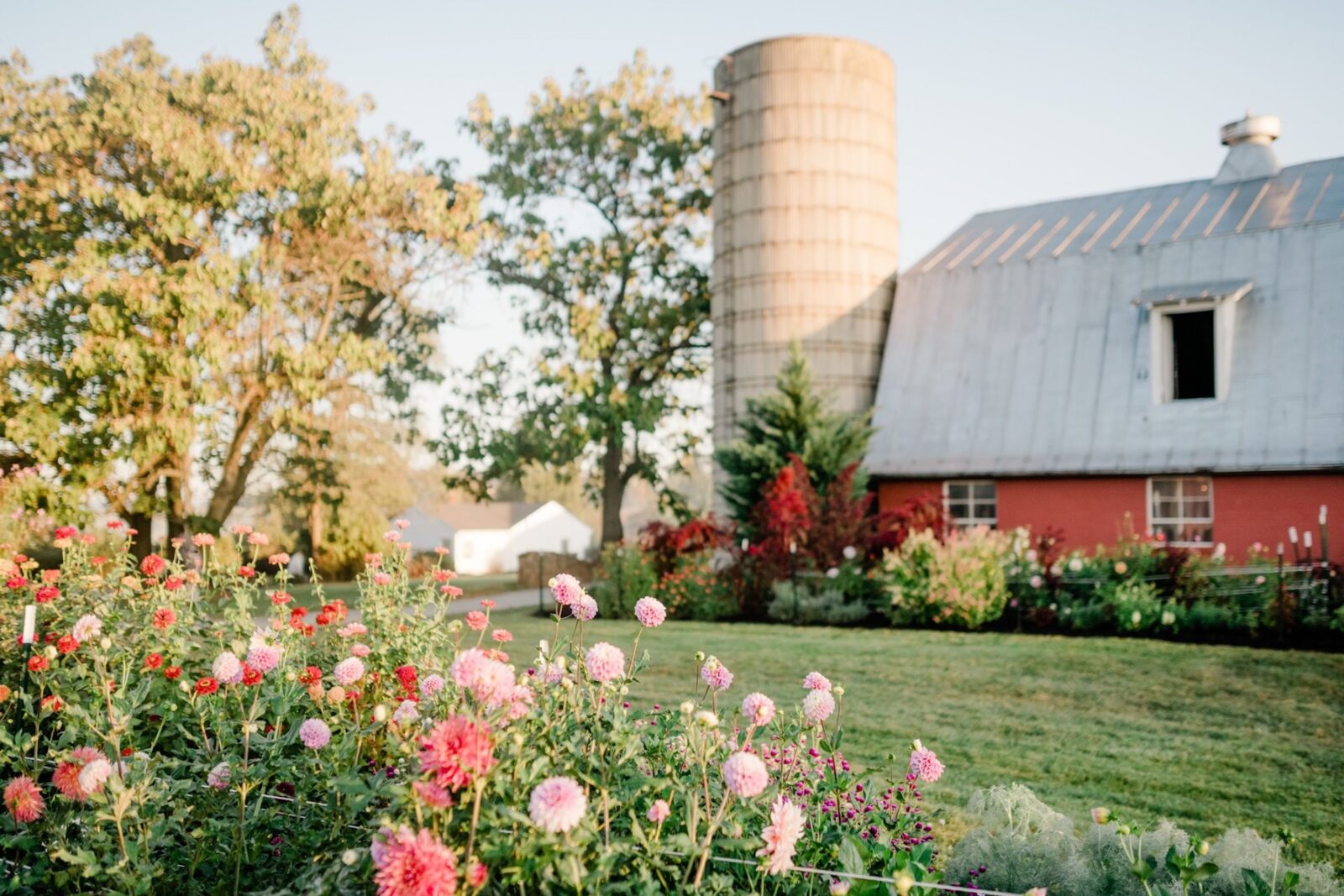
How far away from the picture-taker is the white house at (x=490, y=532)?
48.5 metres

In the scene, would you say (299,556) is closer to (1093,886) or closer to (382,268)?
(382,268)

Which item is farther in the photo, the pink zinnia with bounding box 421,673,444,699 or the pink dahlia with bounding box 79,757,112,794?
the pink zinnia with bounding box 421,673,444,699

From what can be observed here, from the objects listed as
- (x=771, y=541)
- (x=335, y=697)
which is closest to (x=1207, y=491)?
(x=771, y=541)

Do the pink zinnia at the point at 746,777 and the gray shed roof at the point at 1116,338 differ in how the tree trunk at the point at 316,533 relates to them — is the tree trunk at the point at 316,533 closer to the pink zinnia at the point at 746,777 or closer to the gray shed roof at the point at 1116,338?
the gray shed roof at the point at 1116,338

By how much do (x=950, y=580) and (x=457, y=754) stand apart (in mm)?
10677

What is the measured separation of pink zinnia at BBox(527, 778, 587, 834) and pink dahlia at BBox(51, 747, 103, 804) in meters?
1.41

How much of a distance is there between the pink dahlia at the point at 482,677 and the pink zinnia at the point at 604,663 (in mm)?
302

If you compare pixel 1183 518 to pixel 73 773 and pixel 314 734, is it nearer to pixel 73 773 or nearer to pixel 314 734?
pixel 314 734

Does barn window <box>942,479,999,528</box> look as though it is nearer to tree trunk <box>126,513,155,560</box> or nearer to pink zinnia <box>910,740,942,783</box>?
tree trunk <box>126,513,155,560</box>

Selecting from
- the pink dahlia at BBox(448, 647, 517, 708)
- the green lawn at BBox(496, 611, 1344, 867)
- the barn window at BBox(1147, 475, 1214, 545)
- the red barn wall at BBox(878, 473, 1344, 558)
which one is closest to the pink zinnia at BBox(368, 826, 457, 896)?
the pink dahlia at BBox(448, 647, 517, 708)

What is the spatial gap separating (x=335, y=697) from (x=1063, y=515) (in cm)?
1338

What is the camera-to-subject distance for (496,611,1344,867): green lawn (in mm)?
5418

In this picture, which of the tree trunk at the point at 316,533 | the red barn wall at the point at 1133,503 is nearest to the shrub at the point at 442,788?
the red barn wall at the point at 1133,503

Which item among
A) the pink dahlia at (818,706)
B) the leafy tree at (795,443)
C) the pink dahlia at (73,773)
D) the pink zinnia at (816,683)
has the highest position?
the leafy tree at (795,443)
